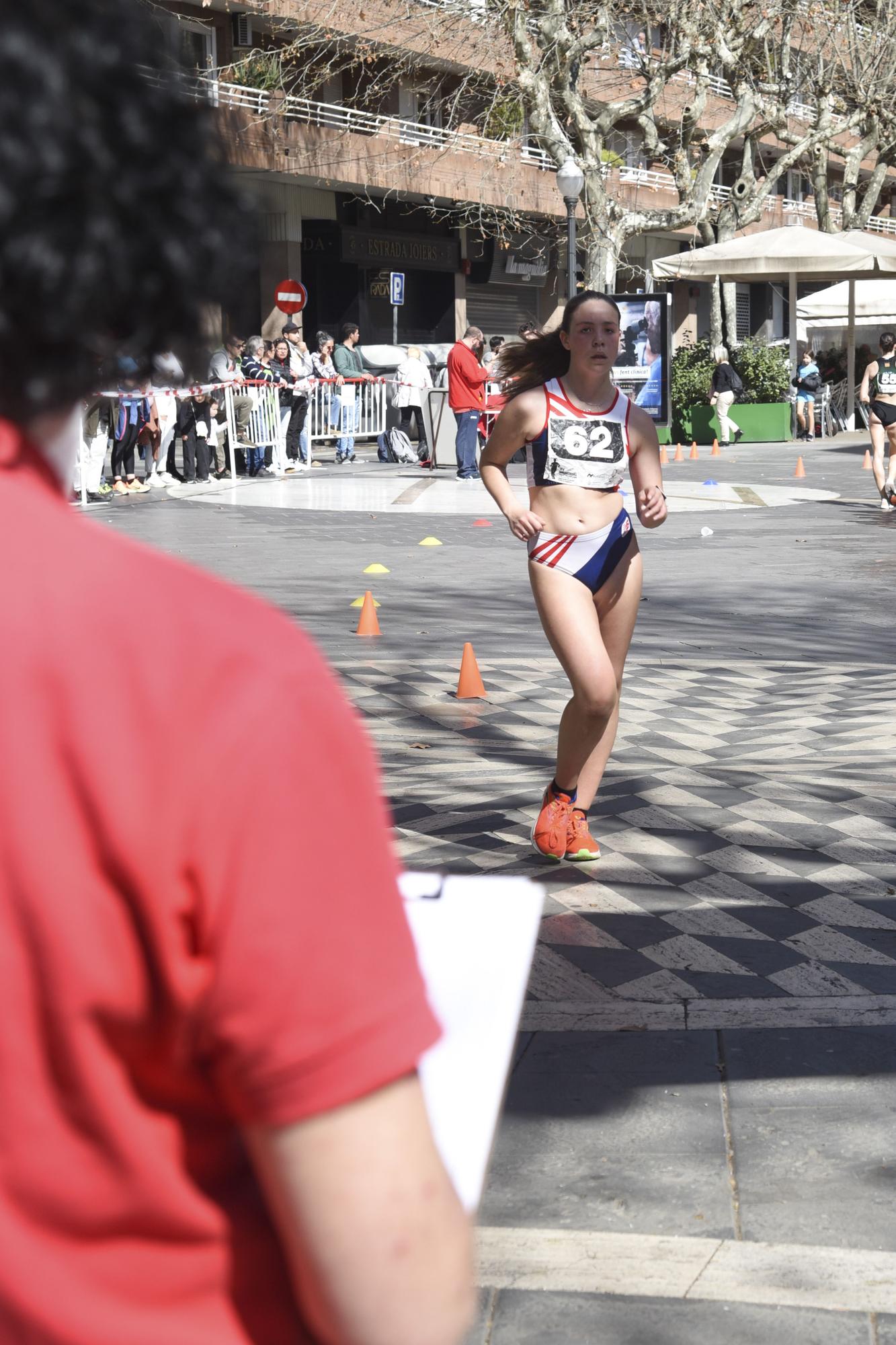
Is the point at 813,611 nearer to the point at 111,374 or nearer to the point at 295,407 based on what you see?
the point at 111,374

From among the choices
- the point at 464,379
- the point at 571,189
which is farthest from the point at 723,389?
the point at 464,379

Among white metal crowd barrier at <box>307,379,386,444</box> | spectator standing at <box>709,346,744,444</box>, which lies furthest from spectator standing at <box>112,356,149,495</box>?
spectator standing at <box>709,346,744,444</box>

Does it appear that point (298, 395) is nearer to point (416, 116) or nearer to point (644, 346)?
point (644, 346)

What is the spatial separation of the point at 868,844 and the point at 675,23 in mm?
25970

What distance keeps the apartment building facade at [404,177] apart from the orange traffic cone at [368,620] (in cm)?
1806

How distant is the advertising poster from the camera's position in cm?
1852

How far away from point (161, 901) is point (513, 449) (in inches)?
194

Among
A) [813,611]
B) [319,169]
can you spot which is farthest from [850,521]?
[319,169]

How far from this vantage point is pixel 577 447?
A: 5555 millimetres

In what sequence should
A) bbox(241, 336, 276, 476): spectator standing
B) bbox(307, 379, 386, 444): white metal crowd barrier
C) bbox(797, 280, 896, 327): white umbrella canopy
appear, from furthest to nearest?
bbox(797, 280, 896, 327): white umbrella canopy → bbox(307, 379, 386, 444): white metal crowd barrier → bbox(241, 336, 276, 476): spectator standing

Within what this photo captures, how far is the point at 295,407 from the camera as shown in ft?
80.1

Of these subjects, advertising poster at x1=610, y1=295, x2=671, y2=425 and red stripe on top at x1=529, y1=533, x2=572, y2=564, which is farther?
advertising poster at x1=610, y1=295, x2=671, y2=425

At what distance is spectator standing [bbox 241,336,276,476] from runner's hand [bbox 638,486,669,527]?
16.6 metres

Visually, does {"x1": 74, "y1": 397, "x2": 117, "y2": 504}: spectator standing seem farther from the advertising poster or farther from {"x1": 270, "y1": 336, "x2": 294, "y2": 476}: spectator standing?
the advertising poster
